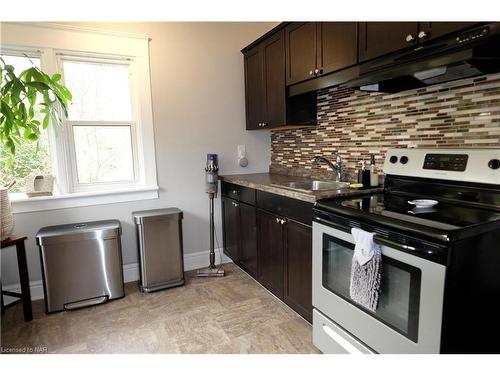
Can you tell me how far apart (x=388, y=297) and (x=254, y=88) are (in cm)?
224

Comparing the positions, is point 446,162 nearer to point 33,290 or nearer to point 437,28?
point 437,28

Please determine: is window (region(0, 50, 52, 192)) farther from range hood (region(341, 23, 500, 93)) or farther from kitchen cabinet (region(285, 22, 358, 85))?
range hood (region(341, 23, 500, 93))

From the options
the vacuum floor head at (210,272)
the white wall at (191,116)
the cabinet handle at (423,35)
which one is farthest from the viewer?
the vacuum floor head at (210,272)

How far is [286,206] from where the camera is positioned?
2.03 metres

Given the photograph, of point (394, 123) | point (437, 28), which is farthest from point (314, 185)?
point (437, 28)

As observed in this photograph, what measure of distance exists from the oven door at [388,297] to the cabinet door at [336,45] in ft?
3.30

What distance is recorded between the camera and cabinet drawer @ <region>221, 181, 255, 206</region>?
2.52m

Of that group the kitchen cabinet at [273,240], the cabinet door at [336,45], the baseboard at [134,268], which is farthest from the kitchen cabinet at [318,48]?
the baseboard at [134,268]

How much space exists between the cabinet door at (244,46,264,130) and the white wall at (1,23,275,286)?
10cm

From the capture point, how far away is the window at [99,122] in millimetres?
2535

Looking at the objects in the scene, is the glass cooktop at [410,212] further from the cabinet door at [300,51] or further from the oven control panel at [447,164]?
the cabinet door at [300,51]

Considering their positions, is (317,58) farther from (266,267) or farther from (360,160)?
(266,267)

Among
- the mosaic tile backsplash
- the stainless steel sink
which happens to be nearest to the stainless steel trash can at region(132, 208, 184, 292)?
the stainless steel sink
